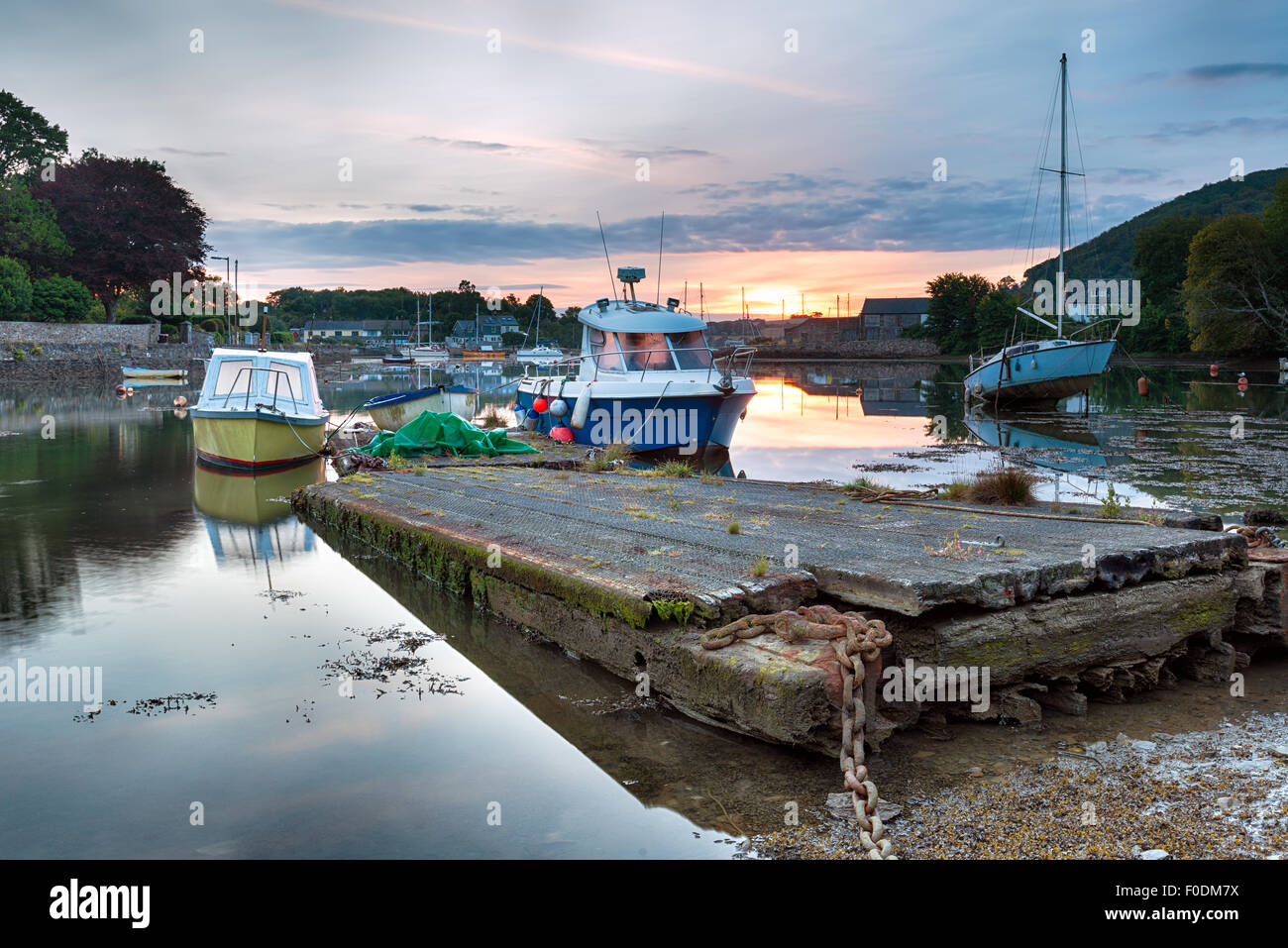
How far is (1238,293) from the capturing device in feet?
201

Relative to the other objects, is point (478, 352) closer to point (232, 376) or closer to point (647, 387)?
point (232, 376)

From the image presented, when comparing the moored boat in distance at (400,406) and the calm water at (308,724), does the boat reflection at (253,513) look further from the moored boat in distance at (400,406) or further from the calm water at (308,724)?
the moored boat in distance at (400,406)

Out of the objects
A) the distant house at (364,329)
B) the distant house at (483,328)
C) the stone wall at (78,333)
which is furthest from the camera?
the distant house at (364,329)

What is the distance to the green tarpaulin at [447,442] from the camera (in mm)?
18342

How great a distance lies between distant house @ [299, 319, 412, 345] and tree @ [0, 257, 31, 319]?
108 meters

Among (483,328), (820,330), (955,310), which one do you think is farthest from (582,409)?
(483,328)

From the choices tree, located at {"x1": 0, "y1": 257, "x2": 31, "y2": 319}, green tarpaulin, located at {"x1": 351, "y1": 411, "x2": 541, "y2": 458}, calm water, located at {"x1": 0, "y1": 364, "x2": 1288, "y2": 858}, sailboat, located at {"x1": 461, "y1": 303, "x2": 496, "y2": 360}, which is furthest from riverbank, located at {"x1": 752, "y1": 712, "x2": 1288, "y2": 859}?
sailboat, located at {"x1": 461, "y1": 303, "x2": 496, "y2": 360}

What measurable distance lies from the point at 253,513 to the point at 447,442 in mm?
4359

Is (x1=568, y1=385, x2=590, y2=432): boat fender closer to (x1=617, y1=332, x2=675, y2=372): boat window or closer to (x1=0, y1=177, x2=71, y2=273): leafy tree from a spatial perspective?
(x1=617, y1=332, x2=675, y2=372): boat window

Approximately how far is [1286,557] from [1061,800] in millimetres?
3593

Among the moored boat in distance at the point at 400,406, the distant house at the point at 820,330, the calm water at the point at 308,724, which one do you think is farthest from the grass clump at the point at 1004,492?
the distant house at the point at 820,330

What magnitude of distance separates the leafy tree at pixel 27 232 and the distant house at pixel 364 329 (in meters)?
100
